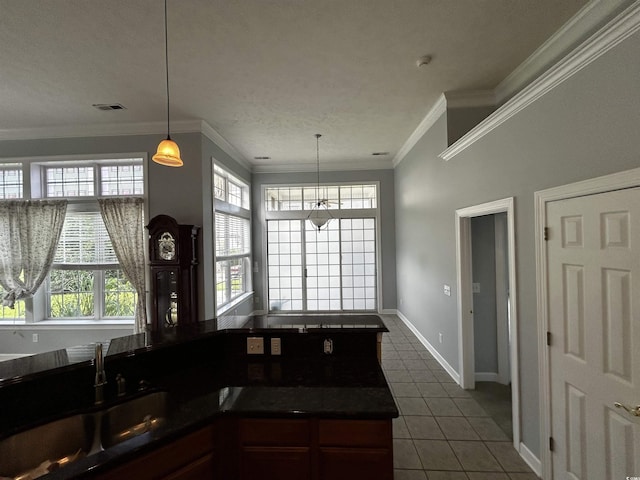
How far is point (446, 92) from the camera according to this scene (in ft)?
10.5

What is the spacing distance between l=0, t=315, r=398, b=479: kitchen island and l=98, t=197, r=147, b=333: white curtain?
2458mm

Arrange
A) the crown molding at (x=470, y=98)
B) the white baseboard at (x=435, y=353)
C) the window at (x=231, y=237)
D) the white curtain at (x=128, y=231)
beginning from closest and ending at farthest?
the crown molding at (x=470, y=98), the white baseboard at (x=435, y=353), the white curtain at (x=128, y=231), the window at (x=231, y=237)

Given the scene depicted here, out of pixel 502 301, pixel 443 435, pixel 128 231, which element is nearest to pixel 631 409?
pixel 443 435

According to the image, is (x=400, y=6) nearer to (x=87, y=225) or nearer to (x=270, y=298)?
(x=87, y=225)

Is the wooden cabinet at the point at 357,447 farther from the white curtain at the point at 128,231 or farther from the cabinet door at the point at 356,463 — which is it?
the white curtain at the point at 128,231

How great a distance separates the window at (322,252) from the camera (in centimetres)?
635

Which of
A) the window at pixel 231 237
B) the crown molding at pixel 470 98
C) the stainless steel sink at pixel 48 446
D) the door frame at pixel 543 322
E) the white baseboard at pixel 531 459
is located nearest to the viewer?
the stainless steel sink at pixel 48 446

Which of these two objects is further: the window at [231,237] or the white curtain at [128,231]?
the window at [231,237]

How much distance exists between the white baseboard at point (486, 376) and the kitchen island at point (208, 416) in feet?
7.97

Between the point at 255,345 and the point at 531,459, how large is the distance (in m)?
2.23

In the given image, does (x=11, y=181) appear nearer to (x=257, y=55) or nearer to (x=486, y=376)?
(x=257, y=55)

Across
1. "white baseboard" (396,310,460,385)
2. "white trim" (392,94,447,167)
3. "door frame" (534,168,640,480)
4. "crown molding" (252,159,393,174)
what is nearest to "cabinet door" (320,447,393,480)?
"door frame" (534,168,640,480)

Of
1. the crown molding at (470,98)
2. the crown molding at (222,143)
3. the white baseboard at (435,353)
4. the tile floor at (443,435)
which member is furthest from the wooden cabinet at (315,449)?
the crown molding at (222,143)

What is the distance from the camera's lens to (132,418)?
4.80 feet
